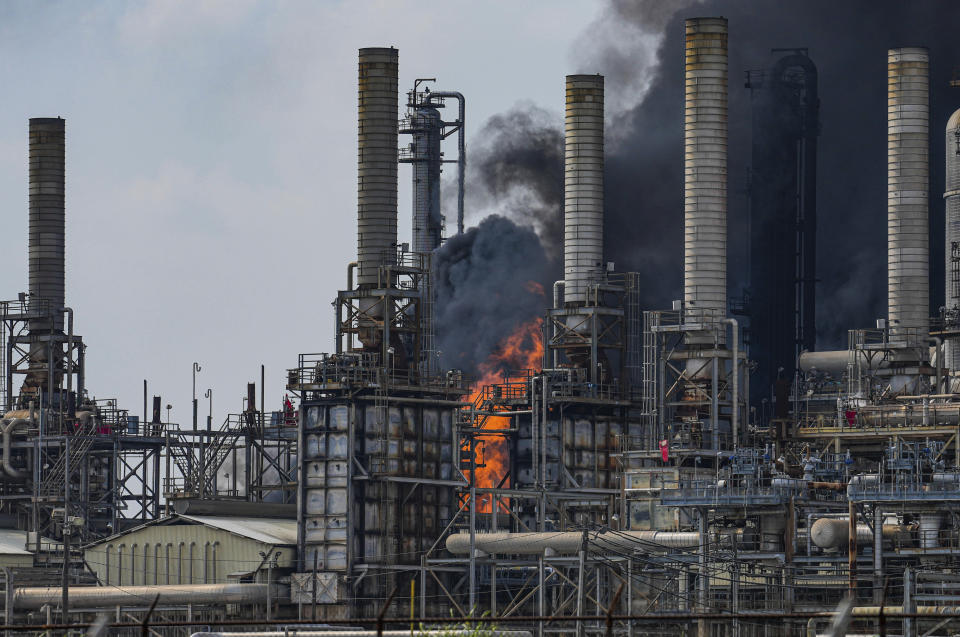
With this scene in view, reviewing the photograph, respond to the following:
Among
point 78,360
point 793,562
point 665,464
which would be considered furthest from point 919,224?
point 78,360

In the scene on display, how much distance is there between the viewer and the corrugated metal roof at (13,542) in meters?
82.7

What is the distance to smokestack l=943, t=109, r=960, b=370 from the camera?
83812mm

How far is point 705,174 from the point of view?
78.9 m

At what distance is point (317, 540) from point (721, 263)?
19355 mm

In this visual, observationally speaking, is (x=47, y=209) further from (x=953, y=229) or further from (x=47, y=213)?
(x=953, y=229)

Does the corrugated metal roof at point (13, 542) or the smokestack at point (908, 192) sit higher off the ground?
the smokestack at point (908, 192)

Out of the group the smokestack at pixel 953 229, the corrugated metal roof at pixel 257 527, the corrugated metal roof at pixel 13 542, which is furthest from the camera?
the smokestack at pixel 953 229

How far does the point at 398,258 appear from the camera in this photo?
261ft

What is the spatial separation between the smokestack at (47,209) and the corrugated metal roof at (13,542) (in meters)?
11.2

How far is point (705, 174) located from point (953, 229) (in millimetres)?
13558

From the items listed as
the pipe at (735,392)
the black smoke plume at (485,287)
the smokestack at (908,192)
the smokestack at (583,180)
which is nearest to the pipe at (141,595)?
the pipe at (735,392)

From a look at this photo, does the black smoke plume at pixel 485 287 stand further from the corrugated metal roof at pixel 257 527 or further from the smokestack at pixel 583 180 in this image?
the corrugated metal roof at pixel 257 527

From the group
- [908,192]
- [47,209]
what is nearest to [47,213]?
[47,209]

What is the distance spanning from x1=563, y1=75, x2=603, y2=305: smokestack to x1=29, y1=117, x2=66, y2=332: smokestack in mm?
25796
